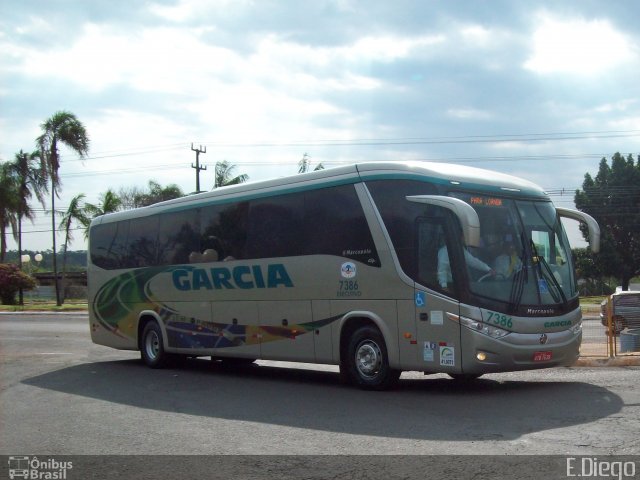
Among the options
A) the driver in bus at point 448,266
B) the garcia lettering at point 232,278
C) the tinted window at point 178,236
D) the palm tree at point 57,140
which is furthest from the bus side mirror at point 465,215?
the palm tree at point 57,140

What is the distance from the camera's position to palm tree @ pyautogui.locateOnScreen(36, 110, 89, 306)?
50250 mm

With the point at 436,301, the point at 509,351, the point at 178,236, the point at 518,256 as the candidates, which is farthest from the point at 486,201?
the point at 178,236

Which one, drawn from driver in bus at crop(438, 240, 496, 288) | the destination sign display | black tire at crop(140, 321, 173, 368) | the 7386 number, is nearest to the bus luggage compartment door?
driver in bus at crop(438, 240, 496, 288)

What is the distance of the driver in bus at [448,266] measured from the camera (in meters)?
10.8

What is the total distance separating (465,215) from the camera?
33.1ft

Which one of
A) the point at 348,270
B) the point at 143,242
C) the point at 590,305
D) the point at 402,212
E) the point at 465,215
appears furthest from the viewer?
the point at 590,305

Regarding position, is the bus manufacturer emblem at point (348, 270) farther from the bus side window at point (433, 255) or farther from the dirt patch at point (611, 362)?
the dirt patch at point (611, 362)

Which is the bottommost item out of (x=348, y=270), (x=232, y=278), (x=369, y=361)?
(x=369, y=361)

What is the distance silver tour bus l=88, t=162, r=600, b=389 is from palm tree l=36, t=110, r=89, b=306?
124 feet

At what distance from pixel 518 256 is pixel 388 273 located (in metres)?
1.90

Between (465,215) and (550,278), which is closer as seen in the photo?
(465,215)

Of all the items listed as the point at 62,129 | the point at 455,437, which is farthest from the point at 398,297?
the point at 62,129

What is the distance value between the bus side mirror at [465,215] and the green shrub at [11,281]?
46.3 metres

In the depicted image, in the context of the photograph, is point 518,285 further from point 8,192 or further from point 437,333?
point 8,192
